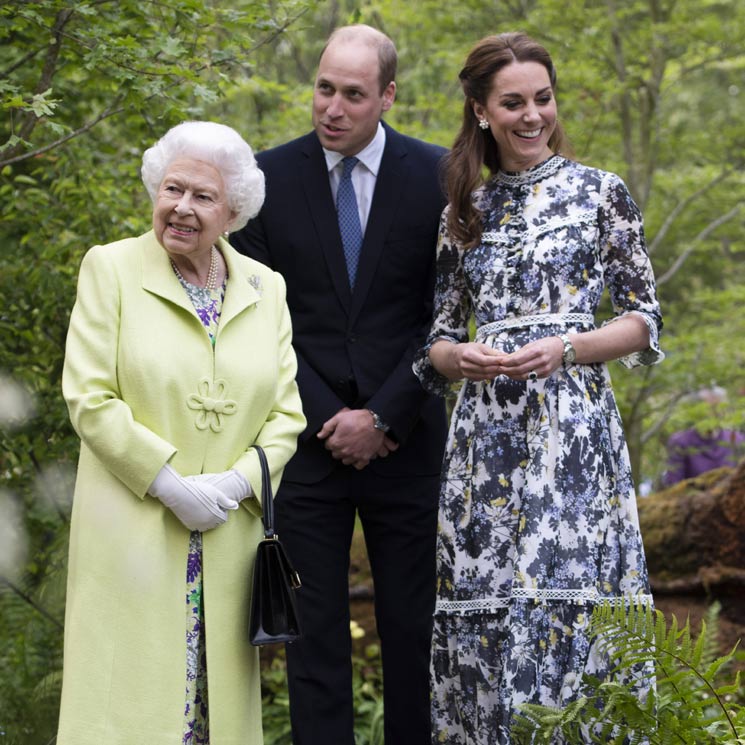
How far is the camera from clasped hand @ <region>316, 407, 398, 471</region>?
4.21m

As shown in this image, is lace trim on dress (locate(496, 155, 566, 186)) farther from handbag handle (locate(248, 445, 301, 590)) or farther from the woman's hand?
handbag handle (locate(248, 445, 301, 590))

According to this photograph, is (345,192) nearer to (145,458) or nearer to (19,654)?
(145,458)

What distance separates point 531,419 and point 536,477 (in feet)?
0.66

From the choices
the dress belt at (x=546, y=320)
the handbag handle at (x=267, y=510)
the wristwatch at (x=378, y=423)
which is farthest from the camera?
the wristwatch at (x=378, y=423)

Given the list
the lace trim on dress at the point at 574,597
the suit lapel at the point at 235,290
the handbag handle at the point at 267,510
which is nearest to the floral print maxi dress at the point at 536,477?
the lace trim on dress at the point at 574,597

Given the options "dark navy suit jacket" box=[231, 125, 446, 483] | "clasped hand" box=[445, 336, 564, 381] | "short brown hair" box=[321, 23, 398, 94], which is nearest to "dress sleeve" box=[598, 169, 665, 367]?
"clasped hand" box=[445, 336, 564, 381]

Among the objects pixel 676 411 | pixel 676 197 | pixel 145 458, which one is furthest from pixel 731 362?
pixel 145 458

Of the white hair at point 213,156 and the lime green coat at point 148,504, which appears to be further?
the white hair at point 213,156

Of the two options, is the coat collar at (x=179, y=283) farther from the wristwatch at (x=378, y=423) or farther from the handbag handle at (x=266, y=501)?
the wristwatch at (x=378, y=423)

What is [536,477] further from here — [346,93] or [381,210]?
[346,93]

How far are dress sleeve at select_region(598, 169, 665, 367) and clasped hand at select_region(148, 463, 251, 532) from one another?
1.36m

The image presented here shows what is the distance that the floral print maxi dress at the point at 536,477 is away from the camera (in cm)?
364

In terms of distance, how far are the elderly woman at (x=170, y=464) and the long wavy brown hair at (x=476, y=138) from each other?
0.81m

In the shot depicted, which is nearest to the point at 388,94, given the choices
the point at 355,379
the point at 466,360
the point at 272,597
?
the point at 355,379
